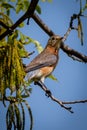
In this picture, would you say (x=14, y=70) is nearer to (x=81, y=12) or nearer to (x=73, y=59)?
(x=81, y=12)

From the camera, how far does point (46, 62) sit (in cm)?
913

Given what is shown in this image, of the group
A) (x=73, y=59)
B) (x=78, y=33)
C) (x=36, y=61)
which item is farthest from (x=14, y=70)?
A: (x=36, y=61)

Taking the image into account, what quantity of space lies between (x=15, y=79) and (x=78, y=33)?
1815mm

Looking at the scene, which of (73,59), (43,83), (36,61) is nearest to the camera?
(73,59)

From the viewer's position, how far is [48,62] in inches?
356

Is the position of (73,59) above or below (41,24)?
below

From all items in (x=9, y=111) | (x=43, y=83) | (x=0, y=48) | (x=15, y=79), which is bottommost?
(x=43, y=83)

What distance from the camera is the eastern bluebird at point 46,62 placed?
306 inches

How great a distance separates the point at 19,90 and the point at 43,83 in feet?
11.4

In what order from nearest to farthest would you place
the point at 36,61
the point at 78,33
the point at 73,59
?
the point at 78,33 < the point at 73,59 < the point at 36,61

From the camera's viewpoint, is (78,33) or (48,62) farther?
(48,62)

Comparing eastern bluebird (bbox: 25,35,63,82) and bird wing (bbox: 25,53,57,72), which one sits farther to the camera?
bird wing (bbox: 25,53,57,72)

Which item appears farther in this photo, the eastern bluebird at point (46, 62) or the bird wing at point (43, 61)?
the bird wing at point (43, 61)

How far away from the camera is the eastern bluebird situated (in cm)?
777
